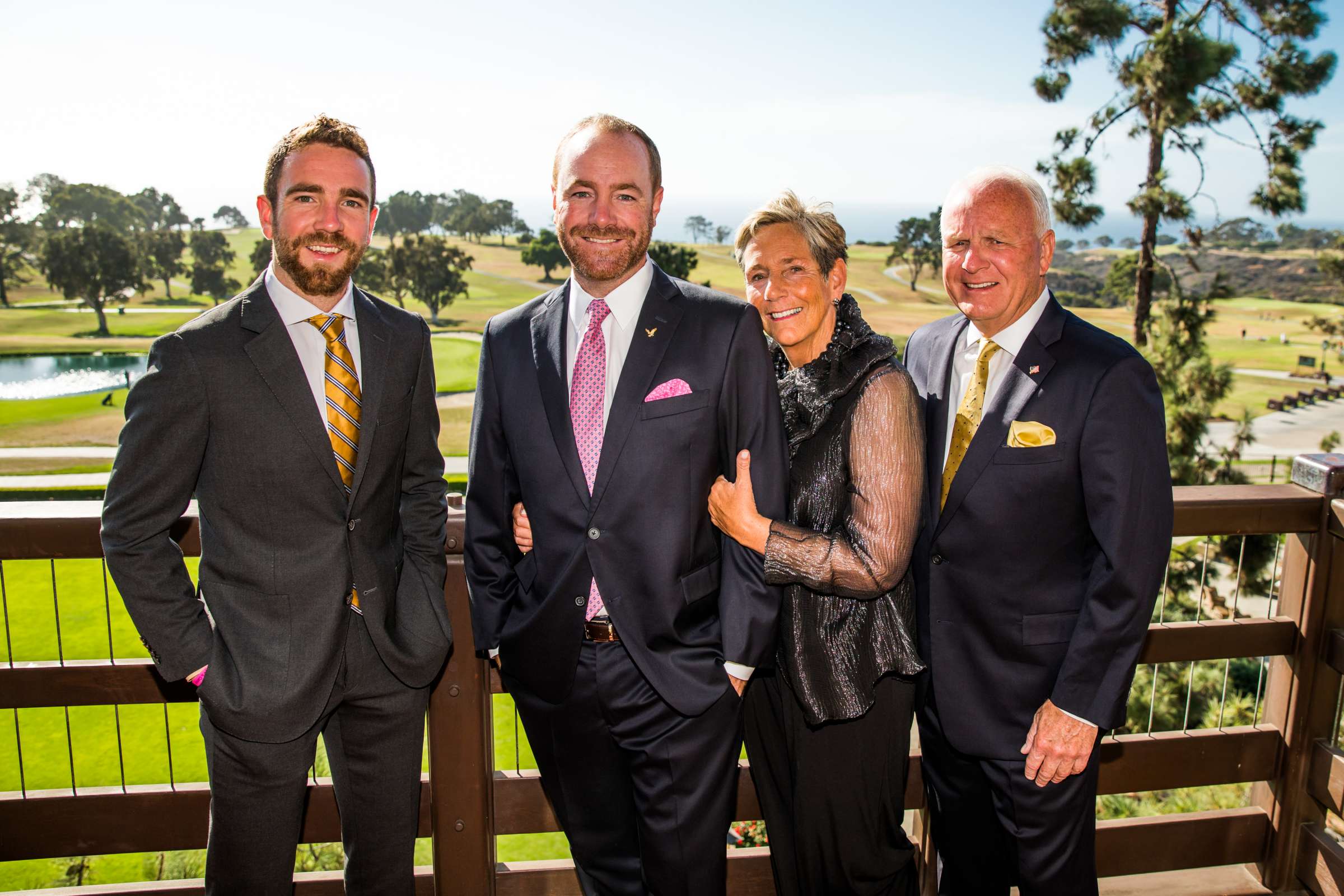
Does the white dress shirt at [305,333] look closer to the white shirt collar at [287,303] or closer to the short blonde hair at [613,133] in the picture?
the white shirt collar at [287,303]

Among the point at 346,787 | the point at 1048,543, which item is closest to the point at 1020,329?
the point at 1048,543

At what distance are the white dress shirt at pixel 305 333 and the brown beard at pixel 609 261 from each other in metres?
0.57

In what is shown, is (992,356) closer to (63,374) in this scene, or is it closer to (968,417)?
(968,417)

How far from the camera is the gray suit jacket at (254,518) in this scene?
1880mm

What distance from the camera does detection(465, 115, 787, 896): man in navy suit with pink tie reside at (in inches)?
80.6

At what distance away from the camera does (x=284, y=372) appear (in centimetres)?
197

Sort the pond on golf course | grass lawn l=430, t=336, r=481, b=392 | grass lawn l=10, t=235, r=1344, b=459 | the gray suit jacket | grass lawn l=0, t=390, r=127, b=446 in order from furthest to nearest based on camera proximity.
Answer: grass lawn l=430, t=336, r=481, b=392 → the pond on golf course → grass lawn l=10, t=235, r=1344, b=459 → grass lawn l=0, t=390, r=127, b=446 → the gray suit jacket

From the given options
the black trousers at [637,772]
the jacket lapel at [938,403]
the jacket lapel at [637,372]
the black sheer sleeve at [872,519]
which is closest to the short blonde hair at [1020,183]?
the jacket lapel at [938,403]

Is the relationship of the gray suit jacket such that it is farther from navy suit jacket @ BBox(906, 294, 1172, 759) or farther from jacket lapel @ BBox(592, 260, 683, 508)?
navy suit jacket @ BBox(906, 294, 1172, 759)

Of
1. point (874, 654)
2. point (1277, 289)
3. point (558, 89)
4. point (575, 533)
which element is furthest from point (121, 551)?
point (558, 89)

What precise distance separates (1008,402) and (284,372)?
65.6 inches

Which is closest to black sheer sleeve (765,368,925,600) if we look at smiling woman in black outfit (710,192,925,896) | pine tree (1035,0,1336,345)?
Result: smiling woman in black outfit (710,192,925,896)

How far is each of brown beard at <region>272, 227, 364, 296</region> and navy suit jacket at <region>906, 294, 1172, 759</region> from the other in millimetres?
1494

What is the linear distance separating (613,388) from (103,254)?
173 feet
